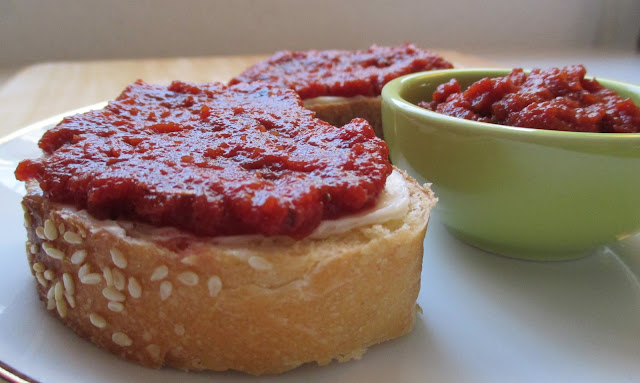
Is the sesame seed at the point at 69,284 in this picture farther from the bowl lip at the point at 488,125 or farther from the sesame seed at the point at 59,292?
the bowl lip at the point at 488,125

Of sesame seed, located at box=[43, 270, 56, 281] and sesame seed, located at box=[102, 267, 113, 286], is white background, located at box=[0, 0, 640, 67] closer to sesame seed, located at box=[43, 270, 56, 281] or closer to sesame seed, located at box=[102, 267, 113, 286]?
sesame seed, located at box=[43, 270, 56, 281]

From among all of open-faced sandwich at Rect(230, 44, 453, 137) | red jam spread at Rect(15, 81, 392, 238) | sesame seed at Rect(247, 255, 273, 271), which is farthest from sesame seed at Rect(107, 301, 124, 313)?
open-faced sandwich at Rect(230, 44, 453, 137)

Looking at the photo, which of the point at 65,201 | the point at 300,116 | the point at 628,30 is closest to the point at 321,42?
the point at 628,30

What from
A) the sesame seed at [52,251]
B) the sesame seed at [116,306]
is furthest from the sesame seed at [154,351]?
the sesame seed at [52,251]

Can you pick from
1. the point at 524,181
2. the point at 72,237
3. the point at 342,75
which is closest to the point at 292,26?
the point at 342,75

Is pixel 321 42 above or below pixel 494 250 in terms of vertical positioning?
below

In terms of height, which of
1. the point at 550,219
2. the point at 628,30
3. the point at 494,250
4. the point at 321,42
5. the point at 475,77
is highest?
the point at 475,77

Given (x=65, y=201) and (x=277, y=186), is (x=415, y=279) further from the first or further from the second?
(x=65, y=201)

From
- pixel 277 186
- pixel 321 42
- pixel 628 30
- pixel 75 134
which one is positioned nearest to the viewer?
pixel 277 186
